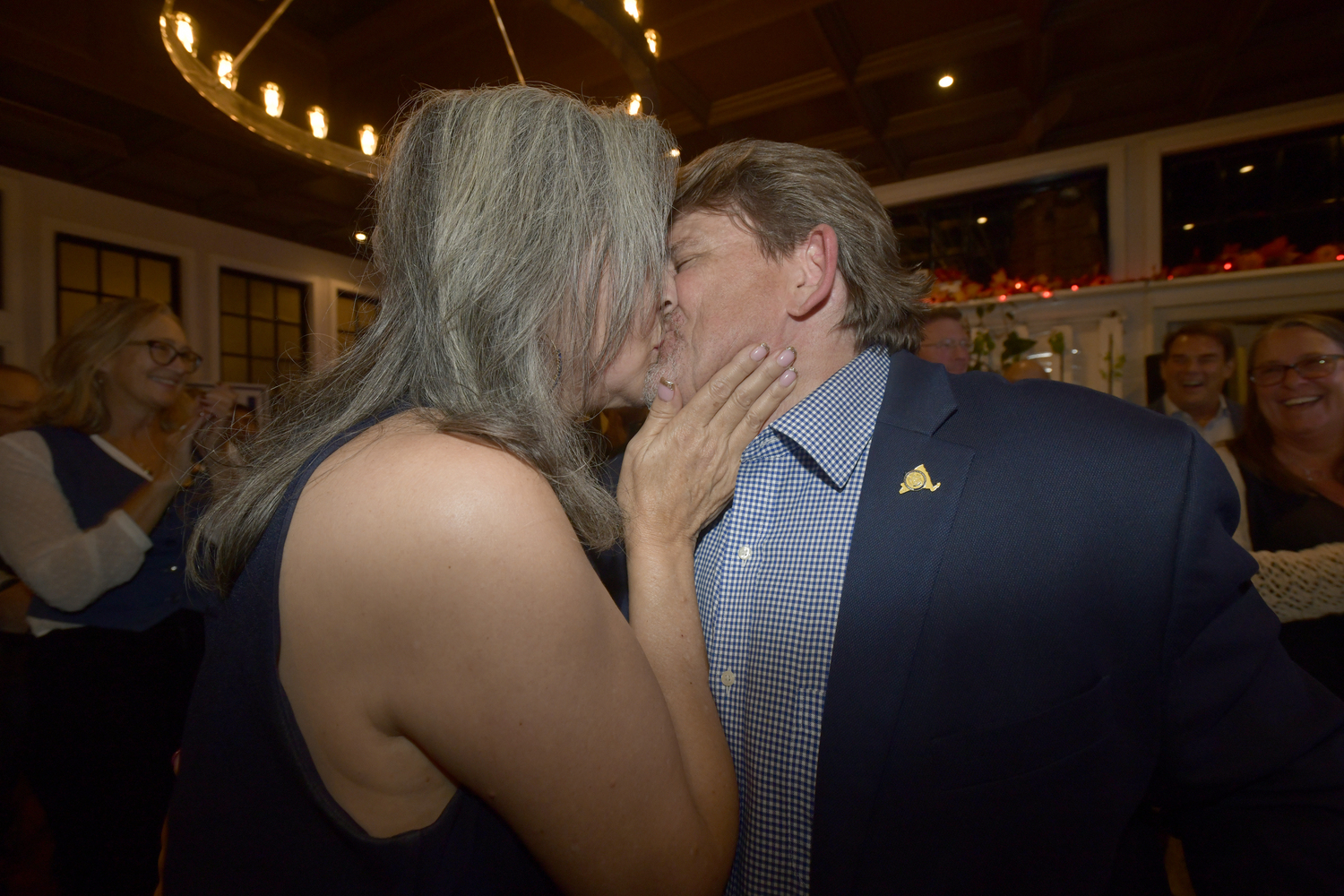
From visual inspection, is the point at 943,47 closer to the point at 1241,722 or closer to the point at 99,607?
the point at 1241,722

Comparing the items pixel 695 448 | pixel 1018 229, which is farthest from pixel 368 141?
pixel 1018 229

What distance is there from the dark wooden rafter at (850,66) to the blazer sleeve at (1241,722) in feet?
14.0

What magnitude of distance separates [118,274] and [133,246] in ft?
0.97

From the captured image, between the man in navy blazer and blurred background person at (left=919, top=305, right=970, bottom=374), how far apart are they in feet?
10.4

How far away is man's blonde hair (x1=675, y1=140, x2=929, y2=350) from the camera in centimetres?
147

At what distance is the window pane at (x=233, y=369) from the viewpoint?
6.89 meters

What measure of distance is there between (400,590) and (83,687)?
2.25m

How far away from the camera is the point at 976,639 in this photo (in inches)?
38.8

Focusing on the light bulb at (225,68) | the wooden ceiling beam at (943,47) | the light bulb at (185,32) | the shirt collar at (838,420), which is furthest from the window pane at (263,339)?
the shirt collar at (838,420)

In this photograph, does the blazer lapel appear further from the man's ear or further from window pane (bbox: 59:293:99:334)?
window pane (bbox: 59:293:99:334)

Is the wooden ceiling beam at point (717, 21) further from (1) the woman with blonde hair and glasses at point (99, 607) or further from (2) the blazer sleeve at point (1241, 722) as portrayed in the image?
(2) the blazer sleeve at point (1241, 722)

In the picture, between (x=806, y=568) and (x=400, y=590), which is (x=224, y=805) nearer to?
(x=400, y=590)

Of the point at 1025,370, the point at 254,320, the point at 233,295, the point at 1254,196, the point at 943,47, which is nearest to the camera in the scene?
the point at 943,47

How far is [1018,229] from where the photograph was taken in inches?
246
